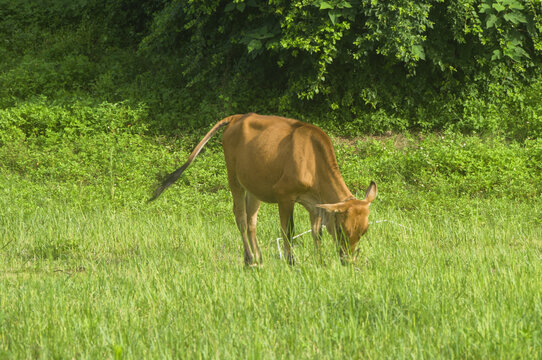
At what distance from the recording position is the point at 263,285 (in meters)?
5.14

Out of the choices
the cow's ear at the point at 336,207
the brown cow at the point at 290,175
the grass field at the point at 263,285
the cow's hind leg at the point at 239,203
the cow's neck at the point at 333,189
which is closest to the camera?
the grass field at the point at 263,285

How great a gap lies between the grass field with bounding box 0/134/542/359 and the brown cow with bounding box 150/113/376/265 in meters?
0.25

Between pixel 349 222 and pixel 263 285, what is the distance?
98cm

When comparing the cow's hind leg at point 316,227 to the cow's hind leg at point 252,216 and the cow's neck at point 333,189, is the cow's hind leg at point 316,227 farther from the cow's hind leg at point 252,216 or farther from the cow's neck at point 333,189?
the cow's hind leg at point 252,216


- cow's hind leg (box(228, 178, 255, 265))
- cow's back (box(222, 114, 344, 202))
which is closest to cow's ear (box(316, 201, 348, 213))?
cow's back (box(222, 114, 344, 202))

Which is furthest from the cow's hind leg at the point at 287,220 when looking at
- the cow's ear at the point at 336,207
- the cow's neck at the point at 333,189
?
the cow's ear at the point at 336,207

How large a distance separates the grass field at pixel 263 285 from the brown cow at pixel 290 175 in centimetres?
25

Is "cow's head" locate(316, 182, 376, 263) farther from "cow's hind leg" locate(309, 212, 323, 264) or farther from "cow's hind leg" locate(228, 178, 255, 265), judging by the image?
"cow's hind leg" locate(228, 178, 255, 265)

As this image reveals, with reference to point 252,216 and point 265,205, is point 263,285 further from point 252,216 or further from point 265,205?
point 265,205

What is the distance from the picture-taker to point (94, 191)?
9.91m

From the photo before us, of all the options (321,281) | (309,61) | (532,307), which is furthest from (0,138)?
(532,307)

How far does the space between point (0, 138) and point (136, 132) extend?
2175 mm

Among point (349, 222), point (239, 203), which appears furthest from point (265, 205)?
point (349, 222)

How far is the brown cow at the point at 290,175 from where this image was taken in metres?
6.00
